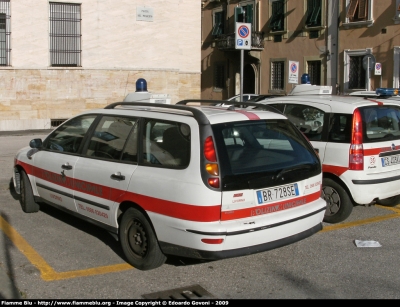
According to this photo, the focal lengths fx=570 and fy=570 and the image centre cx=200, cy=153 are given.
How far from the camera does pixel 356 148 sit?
676 centimetres

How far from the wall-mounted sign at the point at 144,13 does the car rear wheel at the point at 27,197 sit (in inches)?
603

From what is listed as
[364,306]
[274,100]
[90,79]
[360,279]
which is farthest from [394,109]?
[90,79]

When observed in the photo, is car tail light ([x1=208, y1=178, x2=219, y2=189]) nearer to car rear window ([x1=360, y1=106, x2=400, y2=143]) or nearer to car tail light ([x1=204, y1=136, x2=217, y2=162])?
car tail light ([x1=204, y1=136, x2=217, y2=162])

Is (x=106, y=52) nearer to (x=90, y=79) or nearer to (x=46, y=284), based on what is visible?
(x=90, y=79)

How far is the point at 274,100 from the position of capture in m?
8.12

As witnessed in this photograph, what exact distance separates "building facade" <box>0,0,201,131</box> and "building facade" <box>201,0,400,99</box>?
18.1ft

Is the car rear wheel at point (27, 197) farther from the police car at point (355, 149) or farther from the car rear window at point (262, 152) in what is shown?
the police car at point (355, 149)

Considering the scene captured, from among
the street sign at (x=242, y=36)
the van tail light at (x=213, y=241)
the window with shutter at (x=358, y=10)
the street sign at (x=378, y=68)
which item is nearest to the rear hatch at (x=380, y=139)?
the van tail light at (x=213, y=241)

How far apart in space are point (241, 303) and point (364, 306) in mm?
967

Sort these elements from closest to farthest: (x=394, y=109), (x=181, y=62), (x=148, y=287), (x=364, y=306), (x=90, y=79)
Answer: (x=364, y=306) → (x=148, y=287) → (x=394, y=109) → (x=90, y=79) → (x=181, y=62)

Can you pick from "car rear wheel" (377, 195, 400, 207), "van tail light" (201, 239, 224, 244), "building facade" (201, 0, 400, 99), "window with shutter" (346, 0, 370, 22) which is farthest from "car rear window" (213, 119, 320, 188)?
"window with shutter" (346, 0, 370, 22)

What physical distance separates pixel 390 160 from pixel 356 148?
0.57 metres

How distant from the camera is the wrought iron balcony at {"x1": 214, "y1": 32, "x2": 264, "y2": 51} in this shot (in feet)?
112

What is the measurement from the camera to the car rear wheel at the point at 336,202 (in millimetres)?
7016
